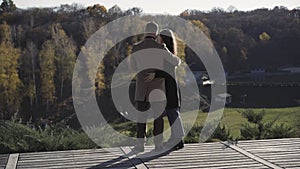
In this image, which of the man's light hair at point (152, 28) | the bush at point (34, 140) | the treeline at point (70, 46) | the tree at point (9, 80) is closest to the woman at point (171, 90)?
the man's light hair at point (152, 28)

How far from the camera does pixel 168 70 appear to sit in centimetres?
501

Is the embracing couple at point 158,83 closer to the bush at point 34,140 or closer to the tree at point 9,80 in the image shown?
the bush at point 34,140

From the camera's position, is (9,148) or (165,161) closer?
(165,161)

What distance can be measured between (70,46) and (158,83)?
34.8 m

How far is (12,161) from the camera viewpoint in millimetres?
4688

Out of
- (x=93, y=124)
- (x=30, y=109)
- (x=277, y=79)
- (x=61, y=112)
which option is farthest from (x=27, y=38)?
(x=93, y=124)

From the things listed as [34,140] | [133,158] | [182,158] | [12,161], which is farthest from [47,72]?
[182,158]

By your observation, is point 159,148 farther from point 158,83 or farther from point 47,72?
point 47,72

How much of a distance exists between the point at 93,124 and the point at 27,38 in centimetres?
3949

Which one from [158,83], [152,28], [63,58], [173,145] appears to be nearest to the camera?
[152,28]

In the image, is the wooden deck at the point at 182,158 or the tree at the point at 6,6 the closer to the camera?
the wooden deck at the point at 182,158

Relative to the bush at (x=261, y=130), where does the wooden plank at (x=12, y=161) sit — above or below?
above

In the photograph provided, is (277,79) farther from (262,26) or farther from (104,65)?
(104,65)

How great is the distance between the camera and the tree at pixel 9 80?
114 feet
